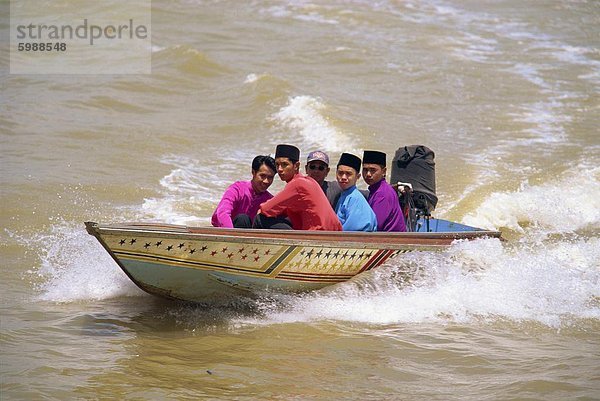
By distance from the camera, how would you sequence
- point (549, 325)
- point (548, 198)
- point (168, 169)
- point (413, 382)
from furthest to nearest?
point (168, 169), point (548, 198), point (549, 325), point (413, 382)

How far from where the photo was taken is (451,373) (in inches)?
256

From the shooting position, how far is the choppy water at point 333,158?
257 inches

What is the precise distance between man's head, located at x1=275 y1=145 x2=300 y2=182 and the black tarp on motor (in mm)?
2109

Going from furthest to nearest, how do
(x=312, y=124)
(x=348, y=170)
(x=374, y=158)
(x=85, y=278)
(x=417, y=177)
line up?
(x=312, y=124) → (x=417, y=177) → (x=85, y=278) → (x=374, y=158) → (x=348, y=170)

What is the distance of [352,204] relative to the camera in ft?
26.0

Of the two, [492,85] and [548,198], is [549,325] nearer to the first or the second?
[548,198]

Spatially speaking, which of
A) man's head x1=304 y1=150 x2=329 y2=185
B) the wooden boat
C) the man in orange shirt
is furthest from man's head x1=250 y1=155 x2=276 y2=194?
the wooden boat

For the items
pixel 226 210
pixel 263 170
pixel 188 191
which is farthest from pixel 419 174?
pixel 188 191

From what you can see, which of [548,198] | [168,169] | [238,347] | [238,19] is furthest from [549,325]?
[238,19]

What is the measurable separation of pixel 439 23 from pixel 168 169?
1320 cm

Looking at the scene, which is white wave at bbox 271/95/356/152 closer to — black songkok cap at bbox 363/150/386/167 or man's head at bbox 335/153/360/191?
black songkok cap at bbox 363/150/386/167

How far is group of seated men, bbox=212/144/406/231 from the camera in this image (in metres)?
7.45

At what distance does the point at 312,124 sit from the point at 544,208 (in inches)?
189

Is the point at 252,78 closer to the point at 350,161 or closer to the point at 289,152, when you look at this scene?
the point at 350,161
